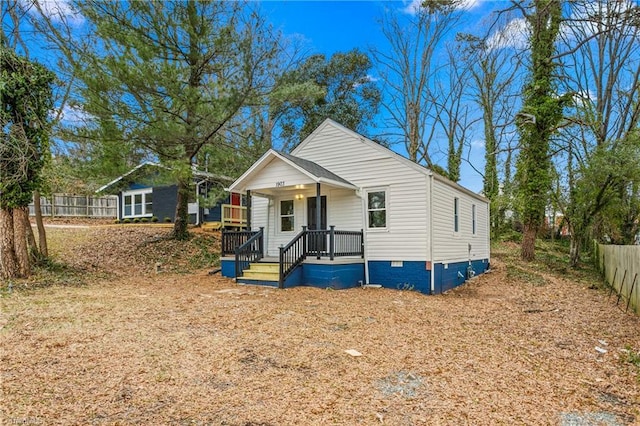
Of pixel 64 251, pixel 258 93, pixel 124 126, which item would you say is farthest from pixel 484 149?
pixel 64 251

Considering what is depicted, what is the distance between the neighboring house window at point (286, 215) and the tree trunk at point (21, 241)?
7142mm

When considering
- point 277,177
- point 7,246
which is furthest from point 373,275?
point 7,246

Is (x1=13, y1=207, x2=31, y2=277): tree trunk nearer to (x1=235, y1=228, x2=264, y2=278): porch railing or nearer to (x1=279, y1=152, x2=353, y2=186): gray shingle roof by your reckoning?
(x1=235, y1=228, x2=264, y2=278): porch railing

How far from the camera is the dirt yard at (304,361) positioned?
3613mm

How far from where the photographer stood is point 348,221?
1257cm

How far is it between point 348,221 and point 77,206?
22981 mm

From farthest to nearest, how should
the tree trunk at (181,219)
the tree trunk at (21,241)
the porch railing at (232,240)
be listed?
the tree trunk at (181,219) → the porch railing at (232,240) → the tree trunk at (21,241)

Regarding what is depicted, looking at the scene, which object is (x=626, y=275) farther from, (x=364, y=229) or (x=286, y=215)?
(x=286, y=215)

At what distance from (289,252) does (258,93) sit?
228 inches

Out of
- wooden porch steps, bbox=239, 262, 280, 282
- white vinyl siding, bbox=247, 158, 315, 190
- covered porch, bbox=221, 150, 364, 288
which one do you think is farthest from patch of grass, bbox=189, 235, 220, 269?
white vinyl siding, bbox=247, 158, 315, 190

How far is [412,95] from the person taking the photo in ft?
82.8

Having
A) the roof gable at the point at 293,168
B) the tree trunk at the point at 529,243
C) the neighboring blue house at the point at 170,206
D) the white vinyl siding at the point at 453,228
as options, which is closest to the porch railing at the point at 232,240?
the roof gable at the point at 293,168

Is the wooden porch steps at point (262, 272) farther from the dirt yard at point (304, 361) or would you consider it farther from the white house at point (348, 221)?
the dirt yard at point (304, 361)

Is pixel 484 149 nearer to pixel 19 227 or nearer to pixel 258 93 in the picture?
pixel 258 93
